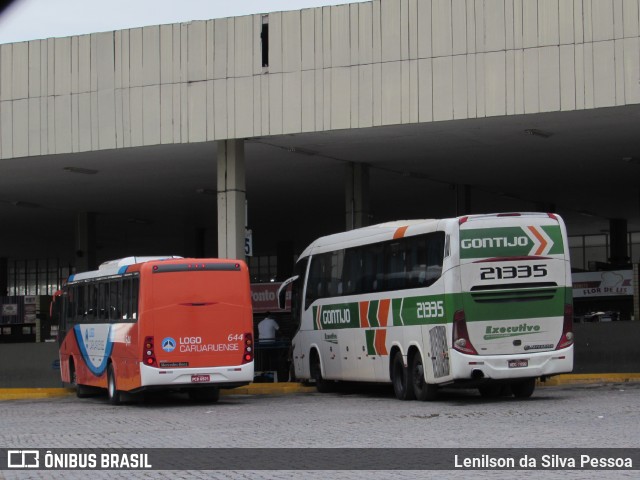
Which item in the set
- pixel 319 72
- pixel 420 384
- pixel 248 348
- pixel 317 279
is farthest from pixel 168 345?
pixel 319 72

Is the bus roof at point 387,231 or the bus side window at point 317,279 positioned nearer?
the bus roof at point 387,231

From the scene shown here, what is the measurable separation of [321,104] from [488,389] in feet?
26.8

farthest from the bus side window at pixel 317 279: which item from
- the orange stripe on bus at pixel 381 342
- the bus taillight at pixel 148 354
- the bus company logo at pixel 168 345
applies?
the bus taillight at pixel 148 354

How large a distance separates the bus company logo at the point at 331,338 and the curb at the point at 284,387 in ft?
6.24

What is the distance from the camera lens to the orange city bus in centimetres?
2239

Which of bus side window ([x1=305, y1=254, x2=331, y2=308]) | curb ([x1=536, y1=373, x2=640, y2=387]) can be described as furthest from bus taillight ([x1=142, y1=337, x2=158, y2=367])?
curb ([x1=536, y1=373, x2=640, y2=387])

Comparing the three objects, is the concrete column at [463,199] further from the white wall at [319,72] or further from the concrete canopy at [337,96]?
the white wall at [319,72]

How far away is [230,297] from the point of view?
2308cm

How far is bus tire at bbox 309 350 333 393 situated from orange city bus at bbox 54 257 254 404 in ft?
→ 11.2

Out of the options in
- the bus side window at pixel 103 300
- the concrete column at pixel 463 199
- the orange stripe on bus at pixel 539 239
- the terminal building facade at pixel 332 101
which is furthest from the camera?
the concrete column at pixel 463 199

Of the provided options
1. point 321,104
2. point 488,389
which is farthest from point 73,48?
point 488,389

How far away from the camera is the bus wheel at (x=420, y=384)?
21.6 meters

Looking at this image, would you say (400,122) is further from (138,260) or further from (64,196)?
(64,196)

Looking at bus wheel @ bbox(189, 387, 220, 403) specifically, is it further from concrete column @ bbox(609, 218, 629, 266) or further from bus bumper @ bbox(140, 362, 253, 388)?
concrete column @ bbox(609, 218, 629, 266)
